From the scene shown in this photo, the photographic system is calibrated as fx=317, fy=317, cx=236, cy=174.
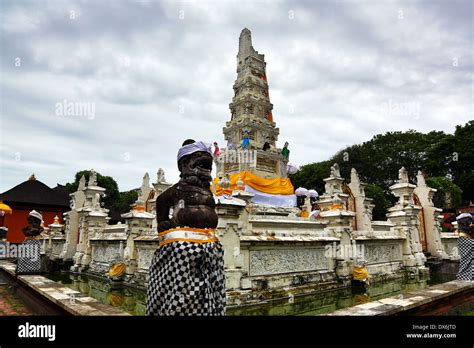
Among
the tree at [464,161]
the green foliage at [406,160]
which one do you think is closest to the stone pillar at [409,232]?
the green foliage at [406,160]

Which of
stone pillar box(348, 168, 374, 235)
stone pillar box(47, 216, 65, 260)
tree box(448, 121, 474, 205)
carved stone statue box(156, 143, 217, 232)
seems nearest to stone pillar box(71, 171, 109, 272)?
stone pillar box(47, 216, 65, 260)

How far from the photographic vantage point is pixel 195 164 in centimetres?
364

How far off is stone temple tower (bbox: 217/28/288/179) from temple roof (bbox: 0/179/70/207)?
18.1 meters

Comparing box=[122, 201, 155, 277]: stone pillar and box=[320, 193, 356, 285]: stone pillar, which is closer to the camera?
box=[320, 193, 356, 285]: stone pillar

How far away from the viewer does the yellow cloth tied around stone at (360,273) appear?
30.5ft

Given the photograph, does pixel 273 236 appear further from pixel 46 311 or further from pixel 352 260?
pixel 46 311

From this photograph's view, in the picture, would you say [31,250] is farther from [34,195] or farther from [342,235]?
[34,195]

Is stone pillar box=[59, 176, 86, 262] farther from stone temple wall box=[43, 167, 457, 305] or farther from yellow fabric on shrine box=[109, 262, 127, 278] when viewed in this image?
yellow fabric on shrine box=[109, 262, 127, 278]

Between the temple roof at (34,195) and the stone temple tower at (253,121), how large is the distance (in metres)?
18.1

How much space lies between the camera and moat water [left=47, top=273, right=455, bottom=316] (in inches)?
263

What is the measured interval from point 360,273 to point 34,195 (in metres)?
28.3

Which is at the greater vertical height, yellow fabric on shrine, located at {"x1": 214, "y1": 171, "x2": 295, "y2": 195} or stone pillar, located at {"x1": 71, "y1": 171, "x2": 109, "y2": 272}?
yellow fabric on shrine, located at {"x1": 214, "y1": 171, "x2": 295, "y2": 195}
